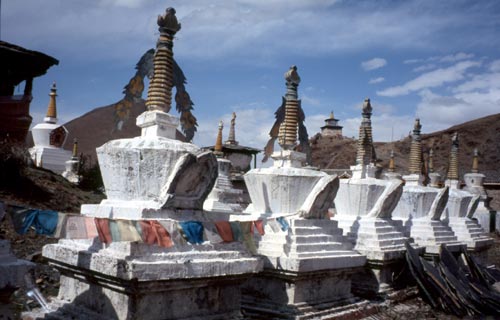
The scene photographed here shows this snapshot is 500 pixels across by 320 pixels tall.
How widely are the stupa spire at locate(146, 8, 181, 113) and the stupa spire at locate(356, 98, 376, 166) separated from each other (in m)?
5.07

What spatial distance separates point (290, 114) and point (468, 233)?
28.6ft

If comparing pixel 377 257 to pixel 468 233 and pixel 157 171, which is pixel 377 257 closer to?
pixel 157 171

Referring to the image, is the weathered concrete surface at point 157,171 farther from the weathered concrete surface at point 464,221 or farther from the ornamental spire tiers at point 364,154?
the weathered concrete surface at point 464,221

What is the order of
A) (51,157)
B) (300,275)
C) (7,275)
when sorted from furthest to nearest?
(51,157) < (300,275) < (7,275)

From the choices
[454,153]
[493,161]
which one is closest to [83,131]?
[454,153]

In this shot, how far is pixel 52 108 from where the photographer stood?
2695 centimetres

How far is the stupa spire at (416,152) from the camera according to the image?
1255cm

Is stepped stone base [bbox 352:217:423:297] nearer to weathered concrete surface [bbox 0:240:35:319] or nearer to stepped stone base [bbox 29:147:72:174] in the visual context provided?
weathered concrete surface [bbox 0:240:35:319]

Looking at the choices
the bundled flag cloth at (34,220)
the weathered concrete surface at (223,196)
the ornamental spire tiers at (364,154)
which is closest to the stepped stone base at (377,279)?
the ornamental spire tiers at (364,154)

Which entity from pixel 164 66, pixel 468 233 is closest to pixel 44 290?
pixel 164 66

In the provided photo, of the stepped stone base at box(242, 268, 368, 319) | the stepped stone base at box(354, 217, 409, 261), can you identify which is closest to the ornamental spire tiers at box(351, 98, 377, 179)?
the stepped stone base at box(354, 217, 409, 261)

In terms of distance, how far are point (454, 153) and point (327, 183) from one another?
1058cm

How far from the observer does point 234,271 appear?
540 cm

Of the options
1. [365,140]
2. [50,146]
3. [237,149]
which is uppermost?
[237,149]
